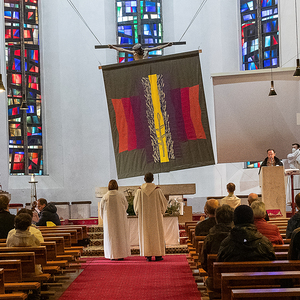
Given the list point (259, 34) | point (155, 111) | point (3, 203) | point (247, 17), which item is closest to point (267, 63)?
point (259, 34)

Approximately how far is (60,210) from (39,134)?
2.53 m

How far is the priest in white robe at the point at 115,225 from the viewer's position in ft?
26.0

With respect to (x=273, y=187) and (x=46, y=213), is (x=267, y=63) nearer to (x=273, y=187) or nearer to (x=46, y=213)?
(x=273, y=187)

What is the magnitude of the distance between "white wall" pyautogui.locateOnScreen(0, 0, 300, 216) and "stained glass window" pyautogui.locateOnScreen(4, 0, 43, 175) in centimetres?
28

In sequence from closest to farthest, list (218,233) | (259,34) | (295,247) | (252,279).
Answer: (252,279) < (295,247) < (218,233) < (259,34)

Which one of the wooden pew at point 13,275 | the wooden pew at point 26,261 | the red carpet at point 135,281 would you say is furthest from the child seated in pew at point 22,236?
the red carpet at point 135,281

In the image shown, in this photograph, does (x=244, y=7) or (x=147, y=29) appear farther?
(x=147, y=29)

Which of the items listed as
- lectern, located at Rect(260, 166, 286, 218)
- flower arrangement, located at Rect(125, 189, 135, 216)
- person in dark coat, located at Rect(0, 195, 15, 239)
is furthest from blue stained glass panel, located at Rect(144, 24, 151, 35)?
person in dark coat, located at Rect(0, 195, 15, 239)

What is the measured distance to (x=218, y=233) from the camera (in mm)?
4207

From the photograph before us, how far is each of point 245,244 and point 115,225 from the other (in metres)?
4.69

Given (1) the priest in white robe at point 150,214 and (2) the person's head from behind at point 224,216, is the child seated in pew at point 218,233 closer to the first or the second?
(2) the person's head from behind at point 224,216

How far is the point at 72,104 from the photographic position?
47.2 feet

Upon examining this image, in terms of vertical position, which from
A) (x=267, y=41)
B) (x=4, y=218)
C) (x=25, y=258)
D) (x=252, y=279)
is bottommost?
(x=25, y=258)

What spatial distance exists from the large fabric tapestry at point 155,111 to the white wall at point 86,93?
12.2ft
